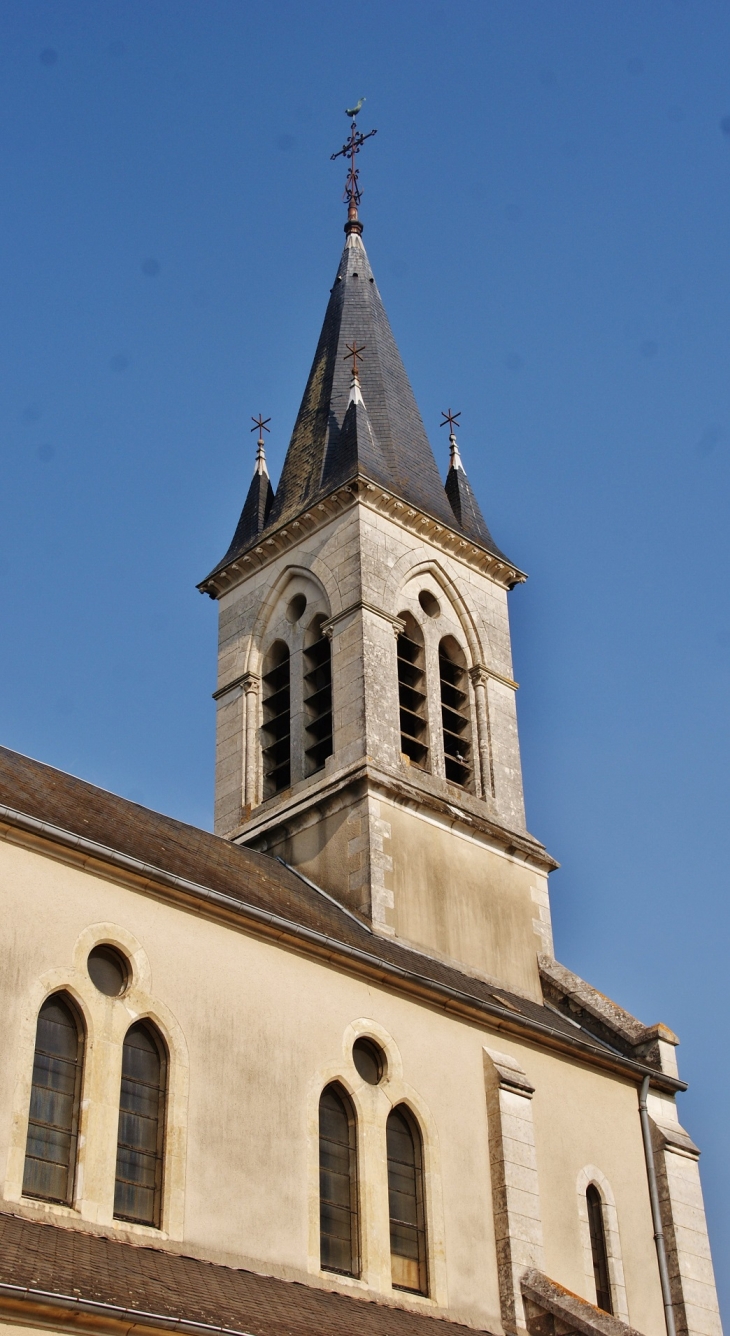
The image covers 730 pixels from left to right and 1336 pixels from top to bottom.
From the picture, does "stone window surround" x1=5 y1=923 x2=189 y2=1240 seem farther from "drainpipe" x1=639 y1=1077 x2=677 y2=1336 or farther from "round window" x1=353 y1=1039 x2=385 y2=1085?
"drainpipe" x1=639 y1=1077 x2=677 y2=1336

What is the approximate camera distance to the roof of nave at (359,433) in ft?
87.6

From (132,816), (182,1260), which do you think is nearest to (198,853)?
(132,816)

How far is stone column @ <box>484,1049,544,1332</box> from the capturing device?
17734 millimetres

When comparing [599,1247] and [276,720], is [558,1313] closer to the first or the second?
[599,1247]

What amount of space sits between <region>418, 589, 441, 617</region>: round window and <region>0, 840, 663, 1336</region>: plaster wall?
875cm

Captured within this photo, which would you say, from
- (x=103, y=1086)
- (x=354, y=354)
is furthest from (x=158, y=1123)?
(x=354, y=354)

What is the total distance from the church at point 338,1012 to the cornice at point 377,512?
0.06 m

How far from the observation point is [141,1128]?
1509 centimetres

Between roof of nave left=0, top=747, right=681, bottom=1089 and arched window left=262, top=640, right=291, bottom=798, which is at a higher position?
arched window left=262, top=640, right=291, bottom=798

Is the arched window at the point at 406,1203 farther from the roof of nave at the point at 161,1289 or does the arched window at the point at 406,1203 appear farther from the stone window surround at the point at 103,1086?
the stone window surround at the point at 103,1086

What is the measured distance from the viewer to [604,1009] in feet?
73.7

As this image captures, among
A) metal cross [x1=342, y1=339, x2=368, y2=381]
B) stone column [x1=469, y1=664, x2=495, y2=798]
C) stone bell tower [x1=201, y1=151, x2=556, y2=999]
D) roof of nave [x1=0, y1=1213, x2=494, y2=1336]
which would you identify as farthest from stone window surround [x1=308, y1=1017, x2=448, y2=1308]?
metal cross [x1=342, y1=339, x2=368, y2=381]

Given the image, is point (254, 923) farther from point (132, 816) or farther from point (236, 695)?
point (236, 695)

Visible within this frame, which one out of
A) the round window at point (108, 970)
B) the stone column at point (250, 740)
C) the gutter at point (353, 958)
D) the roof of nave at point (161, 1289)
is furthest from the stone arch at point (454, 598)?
the roof of nave at point (161, 1289)
